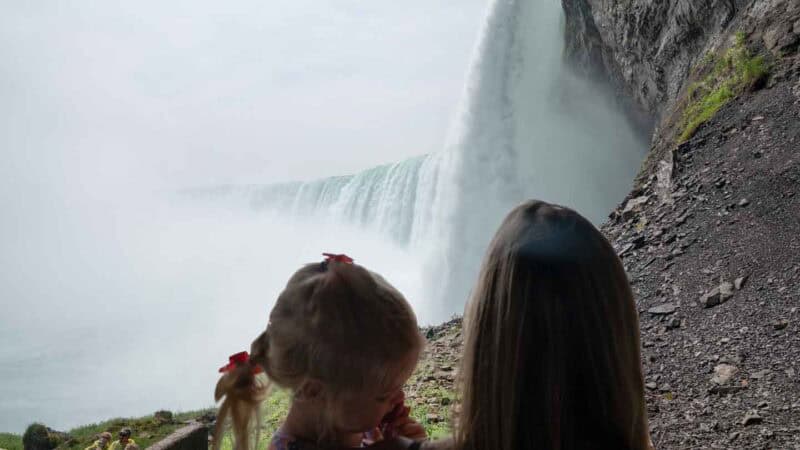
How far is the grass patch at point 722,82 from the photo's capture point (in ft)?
33.0

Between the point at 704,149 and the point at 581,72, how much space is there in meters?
12.7

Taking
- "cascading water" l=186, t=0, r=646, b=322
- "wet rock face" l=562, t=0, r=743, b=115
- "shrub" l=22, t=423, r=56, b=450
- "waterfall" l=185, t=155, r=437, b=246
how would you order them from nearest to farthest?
1. "shrub" l=22, t=423, r=56, b=450
2. "wet rock face" l=562, t=0, r=743, b=115
3. "cascading water" l=186, t=0, r=646, b=322
4. "waterfall" l=185, t=155, r=437, b=246

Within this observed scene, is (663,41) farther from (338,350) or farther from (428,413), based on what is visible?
(338,350)

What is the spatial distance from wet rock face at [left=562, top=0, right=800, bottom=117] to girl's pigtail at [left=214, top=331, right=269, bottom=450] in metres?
10.5

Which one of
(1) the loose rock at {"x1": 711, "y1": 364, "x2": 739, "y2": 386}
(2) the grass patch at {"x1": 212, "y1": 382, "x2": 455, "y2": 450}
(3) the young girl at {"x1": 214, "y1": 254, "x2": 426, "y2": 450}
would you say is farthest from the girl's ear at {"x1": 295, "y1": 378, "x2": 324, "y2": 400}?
(1) the loose rock at {"x1": 711, "y1": 364, "x2": 739, "y2": 386}

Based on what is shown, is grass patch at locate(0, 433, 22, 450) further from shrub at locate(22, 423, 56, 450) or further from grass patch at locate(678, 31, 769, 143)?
grass patch at locate(678, 31, 769, 143)

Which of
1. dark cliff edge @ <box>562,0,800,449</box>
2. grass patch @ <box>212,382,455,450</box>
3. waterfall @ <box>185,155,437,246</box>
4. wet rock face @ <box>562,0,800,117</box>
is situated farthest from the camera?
Answer: waterfall @ <box>185,155,437,246</box>

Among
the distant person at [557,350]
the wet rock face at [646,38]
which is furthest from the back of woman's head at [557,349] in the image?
the wet rock face at [646,38]

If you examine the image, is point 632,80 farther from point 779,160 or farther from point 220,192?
point 220,192

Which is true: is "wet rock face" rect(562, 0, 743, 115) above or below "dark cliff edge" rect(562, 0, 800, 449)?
above

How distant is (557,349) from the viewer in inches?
54.1

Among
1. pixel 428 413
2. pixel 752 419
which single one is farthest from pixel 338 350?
pixel 428 413

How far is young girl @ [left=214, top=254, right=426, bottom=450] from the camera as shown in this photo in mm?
1601

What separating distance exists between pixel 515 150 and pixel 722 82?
1051 cm
